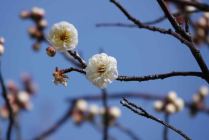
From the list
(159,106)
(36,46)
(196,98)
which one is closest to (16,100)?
(36,46)

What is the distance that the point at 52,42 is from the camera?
1.16 metres

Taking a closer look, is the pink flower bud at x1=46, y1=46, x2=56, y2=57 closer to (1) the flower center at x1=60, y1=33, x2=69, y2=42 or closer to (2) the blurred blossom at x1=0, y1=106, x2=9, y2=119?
(1) the flower center at x1=60, y1=33, x2=69, y2=42

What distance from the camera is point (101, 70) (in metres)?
1.15

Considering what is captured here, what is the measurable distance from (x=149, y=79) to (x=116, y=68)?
170 millimetres

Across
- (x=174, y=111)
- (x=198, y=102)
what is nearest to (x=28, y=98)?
(x=174, y=111)

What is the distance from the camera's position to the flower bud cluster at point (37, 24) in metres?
2.94

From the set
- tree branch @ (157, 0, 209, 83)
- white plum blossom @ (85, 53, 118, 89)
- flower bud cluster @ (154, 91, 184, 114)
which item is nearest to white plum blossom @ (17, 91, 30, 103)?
flower bud cluster @ (154, 91, 184, 114)

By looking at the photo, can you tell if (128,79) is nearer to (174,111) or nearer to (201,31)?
(174,111)

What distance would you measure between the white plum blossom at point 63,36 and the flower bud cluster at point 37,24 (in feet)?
5.89

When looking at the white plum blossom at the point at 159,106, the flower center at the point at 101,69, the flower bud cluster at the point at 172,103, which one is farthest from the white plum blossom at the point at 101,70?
the white plum blossom at the point at 159,106

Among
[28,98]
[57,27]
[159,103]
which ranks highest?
[159,103]

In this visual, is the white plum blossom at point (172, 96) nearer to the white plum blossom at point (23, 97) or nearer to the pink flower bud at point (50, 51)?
the white plum blossom at point (23, 97)

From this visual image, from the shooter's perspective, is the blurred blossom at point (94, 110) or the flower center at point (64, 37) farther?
the blurred blossom at point (94, 110)

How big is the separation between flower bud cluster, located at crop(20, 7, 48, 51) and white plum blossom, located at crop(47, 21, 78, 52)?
5.89 ft
